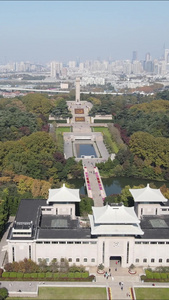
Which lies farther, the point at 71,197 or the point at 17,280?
the point at 71,197

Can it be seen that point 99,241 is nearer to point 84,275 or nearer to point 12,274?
point 84,275

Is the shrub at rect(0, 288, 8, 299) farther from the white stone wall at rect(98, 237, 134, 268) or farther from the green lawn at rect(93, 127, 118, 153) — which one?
the green lawn at rect(93, 127, 118, 153)

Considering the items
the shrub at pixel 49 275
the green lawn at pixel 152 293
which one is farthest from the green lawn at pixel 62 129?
the green lawn at pixel 152 293

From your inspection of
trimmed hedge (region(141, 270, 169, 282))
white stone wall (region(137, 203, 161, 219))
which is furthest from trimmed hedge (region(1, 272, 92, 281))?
white stone wall (region(137, 203, 161, 219))

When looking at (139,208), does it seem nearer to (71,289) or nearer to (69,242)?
(69,242)

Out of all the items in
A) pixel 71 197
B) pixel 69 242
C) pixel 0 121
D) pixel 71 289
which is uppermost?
pixel 0 121

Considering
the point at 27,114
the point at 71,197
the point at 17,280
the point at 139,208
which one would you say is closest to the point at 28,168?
the point at 71,197
